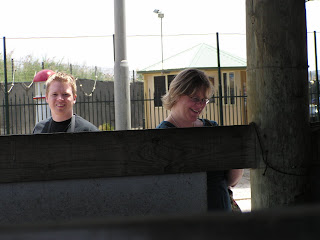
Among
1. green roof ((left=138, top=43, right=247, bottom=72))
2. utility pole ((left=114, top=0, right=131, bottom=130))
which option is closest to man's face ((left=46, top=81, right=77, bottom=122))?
utility pole ((left=114, top=0, right=131, bottom=130))

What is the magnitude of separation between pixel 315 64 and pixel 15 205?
12.2 metres

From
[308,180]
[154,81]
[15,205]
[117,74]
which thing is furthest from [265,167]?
[154,81]

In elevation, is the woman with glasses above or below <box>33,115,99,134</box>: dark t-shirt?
above

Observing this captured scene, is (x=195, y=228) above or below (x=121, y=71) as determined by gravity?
below

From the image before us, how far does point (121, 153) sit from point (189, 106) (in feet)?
3.17

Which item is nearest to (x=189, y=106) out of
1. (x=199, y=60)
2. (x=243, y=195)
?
(x=243, y=195)

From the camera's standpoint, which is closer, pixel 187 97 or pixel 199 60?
pixel 187 97

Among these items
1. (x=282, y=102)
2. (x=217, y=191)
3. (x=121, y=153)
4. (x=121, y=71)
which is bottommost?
(x=217, y=191)

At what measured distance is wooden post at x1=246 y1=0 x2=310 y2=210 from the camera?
6.30ft

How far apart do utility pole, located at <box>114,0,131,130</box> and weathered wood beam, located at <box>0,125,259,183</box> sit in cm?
646

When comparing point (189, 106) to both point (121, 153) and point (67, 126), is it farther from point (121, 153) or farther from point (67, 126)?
point (67, 126)

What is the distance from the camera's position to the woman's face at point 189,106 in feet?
8.76

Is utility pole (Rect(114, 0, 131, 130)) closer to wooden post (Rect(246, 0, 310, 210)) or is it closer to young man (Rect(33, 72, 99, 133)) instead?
young man (Rect(33, 72, 99, 133))

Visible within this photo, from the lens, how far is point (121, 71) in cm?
828
